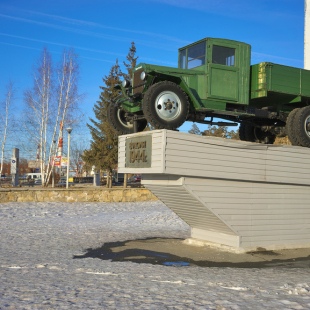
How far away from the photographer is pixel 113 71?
41.7m

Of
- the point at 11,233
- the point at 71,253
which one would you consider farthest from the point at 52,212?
the point at 71,253

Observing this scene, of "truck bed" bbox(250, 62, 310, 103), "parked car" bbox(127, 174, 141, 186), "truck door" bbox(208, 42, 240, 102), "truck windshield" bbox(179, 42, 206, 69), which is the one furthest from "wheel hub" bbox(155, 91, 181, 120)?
"parked car" bbox(127, 174, 141, 186)

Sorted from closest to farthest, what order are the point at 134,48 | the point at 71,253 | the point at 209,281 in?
the point at 209,281 → the point at 71,253 → the point at 134,48

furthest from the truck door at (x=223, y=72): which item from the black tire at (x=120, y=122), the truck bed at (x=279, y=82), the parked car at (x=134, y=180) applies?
the parked car at (x=134, y=180)

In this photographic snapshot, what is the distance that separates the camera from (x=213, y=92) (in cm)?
977

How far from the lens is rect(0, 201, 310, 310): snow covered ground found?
5.59m

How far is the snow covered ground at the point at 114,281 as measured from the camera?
18.4 feet

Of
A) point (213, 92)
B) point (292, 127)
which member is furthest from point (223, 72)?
point (292, 127)

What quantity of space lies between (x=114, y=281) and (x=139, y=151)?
12.1 ft

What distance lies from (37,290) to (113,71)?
36921 millimetres

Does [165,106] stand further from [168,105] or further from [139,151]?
[139,151]

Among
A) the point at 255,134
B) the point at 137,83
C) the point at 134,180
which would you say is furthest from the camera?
the point at 134,180

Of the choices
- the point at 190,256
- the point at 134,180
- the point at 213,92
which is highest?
the point at 213,92

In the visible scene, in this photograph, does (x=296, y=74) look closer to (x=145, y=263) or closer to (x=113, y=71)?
(x=145, y=263)
